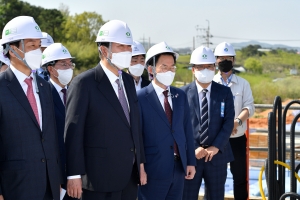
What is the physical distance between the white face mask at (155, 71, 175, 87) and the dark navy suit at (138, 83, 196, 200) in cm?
12

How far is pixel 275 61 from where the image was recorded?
7144cm

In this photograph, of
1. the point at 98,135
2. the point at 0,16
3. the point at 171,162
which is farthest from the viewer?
the point at 0,16

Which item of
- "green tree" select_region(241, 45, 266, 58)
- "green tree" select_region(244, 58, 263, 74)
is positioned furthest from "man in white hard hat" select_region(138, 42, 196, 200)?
"green tree" select_region(241, 45, 266, 58)

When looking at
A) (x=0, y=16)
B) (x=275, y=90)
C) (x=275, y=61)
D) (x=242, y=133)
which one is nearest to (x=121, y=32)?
(x=242, y=133)

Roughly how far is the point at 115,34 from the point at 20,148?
50.1 inches

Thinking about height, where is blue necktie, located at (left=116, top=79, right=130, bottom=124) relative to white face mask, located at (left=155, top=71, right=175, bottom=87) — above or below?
below

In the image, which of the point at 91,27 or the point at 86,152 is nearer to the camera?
the point at 86,152

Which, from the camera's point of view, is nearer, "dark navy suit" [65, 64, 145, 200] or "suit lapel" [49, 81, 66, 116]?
"dark navy suit" [65, 64, 145, 200]

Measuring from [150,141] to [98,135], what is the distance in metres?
0.92

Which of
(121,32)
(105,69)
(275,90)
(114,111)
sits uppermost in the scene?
(121,32)

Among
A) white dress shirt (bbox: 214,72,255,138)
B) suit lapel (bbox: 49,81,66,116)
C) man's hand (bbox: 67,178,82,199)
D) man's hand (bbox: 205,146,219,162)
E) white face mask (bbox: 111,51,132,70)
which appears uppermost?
white face mask (bbox: 111,51,132,70)

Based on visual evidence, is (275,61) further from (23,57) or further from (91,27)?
(23,57)

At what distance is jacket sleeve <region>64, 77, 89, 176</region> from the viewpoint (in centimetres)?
430

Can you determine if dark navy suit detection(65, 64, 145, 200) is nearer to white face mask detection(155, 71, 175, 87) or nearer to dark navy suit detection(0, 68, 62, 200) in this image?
dark navy suit detection(0, 68, 62, 200)
